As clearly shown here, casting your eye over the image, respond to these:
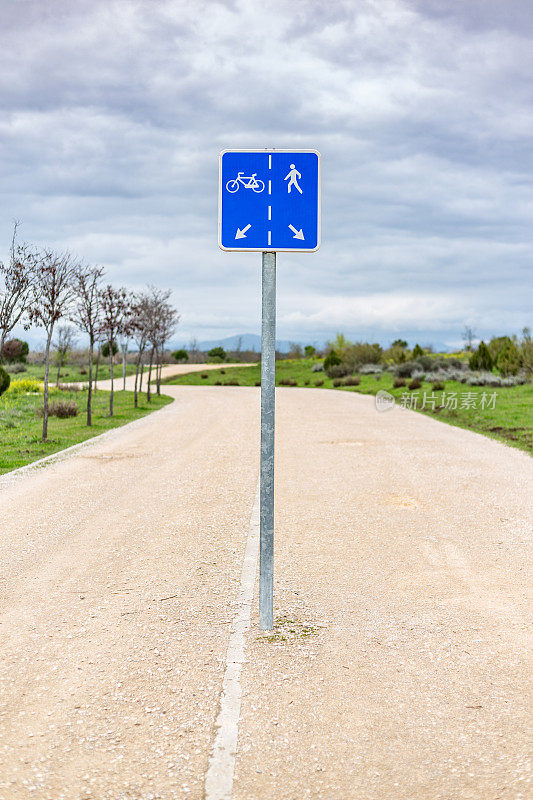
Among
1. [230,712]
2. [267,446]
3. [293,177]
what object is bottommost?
[230,712]

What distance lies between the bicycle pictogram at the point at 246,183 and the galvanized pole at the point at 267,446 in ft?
1.46

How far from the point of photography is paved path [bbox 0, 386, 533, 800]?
10.3 ft

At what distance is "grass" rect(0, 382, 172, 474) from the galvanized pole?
8182 mm

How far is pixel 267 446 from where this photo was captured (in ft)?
15.6

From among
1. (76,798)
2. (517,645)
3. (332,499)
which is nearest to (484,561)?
(517,645)

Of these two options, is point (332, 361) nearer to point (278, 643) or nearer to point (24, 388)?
point (24, 388)

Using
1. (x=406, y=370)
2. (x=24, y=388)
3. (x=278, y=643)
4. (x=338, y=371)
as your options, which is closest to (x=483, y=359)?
(x=406, y=370)

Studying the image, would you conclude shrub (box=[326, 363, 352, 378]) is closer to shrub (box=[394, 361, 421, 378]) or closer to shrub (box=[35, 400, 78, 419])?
shrub (box=[394, 361, 421, 378])

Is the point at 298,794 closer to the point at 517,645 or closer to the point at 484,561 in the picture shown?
the point at 517,645

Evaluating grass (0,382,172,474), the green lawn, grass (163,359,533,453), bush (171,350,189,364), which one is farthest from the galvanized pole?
bush (171,350,189,364)

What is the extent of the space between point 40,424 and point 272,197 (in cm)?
1672

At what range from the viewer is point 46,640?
15.0ft

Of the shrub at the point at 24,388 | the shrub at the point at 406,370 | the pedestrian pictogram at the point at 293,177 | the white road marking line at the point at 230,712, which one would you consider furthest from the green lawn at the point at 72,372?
the pedestrian pictogram at the point at 293,177

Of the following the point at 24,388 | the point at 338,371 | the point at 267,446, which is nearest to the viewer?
the point at 267,446
